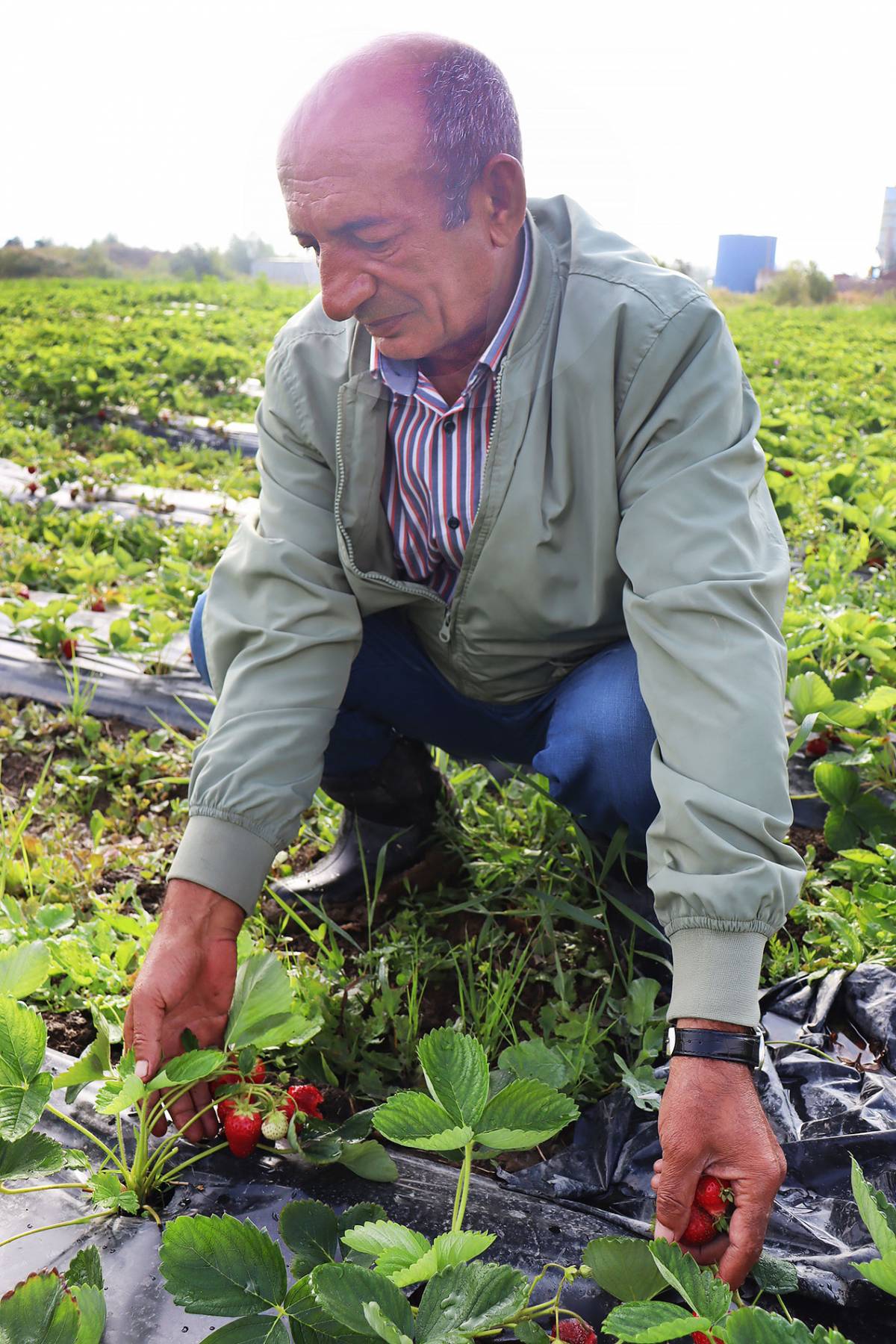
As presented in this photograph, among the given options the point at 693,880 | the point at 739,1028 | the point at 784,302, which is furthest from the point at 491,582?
the point at 784,302

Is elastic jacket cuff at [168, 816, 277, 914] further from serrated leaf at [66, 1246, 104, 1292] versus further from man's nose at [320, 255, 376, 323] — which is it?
man's nose at [320, 255, 376, 323]

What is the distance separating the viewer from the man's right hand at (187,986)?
121 centimetres

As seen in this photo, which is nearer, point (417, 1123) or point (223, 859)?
point (417, 1123)

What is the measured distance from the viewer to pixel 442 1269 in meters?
0.86

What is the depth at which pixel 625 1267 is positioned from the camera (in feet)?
3.06

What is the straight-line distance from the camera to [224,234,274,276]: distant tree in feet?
4.80

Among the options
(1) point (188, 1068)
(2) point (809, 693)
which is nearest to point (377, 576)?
(1) point (188, 1068)

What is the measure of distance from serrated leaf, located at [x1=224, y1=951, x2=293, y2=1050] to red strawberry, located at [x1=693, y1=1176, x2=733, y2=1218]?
0.50m

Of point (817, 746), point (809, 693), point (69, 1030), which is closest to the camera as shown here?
point (69, 1030)

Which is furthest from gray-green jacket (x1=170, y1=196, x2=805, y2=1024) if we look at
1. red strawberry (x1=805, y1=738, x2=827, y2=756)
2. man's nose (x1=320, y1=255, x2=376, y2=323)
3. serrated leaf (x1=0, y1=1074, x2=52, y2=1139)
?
red strawberry (x1=805, y1=738, x2=827, y2=756)

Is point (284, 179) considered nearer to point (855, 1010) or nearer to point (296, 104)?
point (296, 104)

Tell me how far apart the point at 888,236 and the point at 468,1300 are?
35.8m

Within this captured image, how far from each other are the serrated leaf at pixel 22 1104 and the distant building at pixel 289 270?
98 cm

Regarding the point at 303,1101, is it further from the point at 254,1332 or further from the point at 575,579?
the point at 575,579
